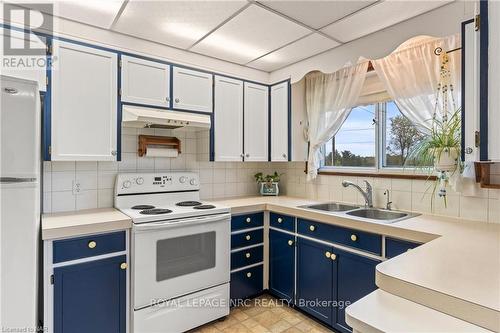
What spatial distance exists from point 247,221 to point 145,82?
1.50 metres

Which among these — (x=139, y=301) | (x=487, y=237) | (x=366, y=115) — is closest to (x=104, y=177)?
(x=139, y=301)

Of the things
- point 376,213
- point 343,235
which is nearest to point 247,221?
point 343,235

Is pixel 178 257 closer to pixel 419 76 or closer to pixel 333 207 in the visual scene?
pixel 333 207

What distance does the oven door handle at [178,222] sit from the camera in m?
1.95

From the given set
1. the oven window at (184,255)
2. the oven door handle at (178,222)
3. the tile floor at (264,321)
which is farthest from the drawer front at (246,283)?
the oven door handle at (178,222)

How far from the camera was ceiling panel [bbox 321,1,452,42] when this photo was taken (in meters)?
1.85

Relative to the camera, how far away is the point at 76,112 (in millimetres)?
2018

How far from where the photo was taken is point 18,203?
4.83ft

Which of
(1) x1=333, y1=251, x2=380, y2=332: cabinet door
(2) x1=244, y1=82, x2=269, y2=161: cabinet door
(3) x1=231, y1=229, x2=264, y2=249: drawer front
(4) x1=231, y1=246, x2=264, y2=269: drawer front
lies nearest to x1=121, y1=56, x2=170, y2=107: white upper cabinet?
(2) x1=244, y1=82, x2=269, y2=161: cabinet door

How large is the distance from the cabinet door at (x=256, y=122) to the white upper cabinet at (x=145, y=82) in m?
0.87

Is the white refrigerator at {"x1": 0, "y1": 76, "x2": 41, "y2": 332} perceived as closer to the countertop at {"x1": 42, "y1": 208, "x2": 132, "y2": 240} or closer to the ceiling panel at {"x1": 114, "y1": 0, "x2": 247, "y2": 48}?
the countertop at {"x1": 42, "y1": 208, "x2": 132, "y2": 240}

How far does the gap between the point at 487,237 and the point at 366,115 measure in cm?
150

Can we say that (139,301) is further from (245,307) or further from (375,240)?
(375,240)

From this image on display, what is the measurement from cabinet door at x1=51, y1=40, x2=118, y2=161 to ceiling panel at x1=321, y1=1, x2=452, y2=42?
1.73 m
